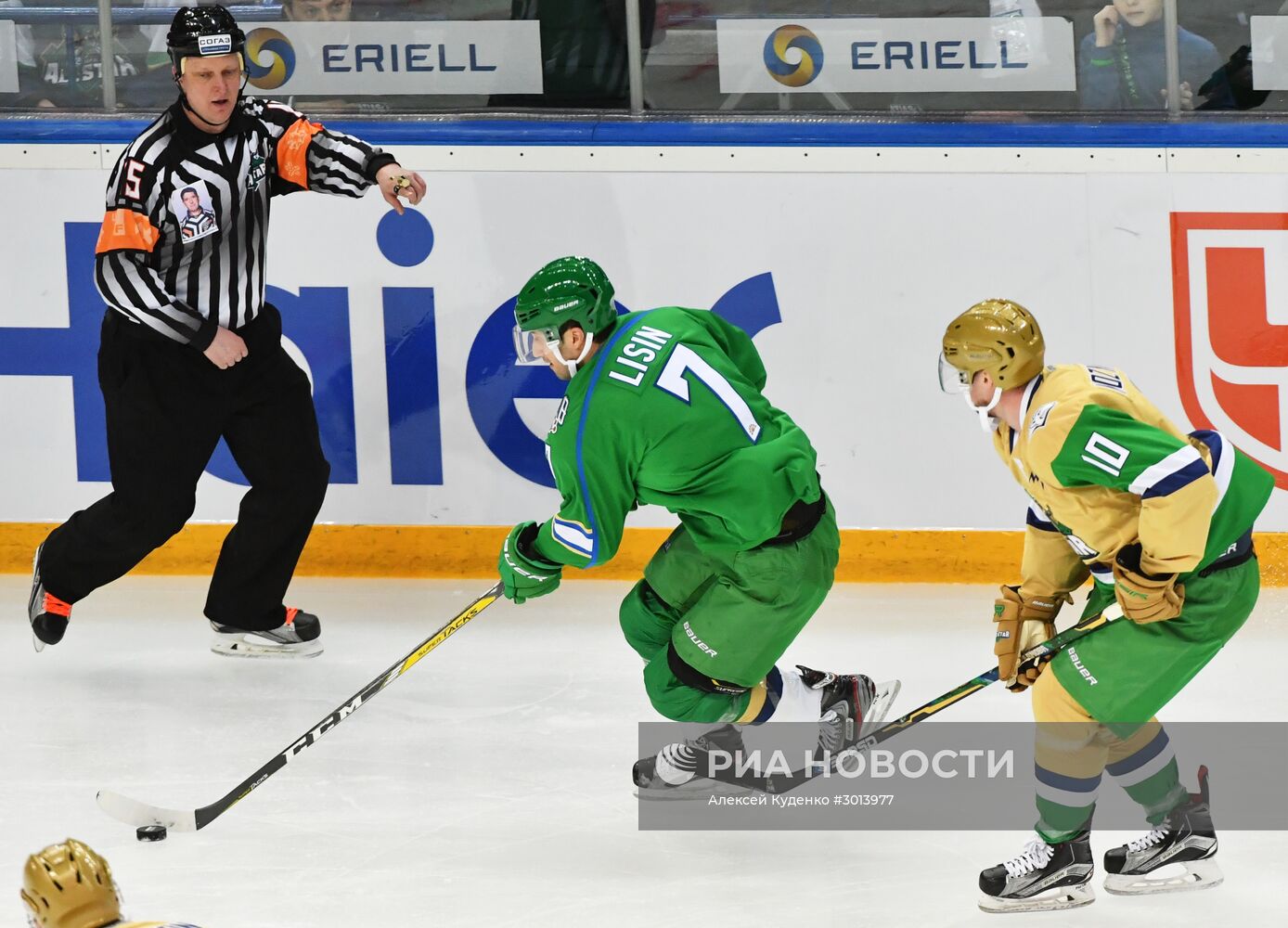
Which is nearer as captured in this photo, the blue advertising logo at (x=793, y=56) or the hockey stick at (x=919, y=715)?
the hockey stick at (x=919, y=715)

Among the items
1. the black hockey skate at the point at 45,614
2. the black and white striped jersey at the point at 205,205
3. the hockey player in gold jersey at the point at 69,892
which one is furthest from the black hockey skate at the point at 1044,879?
the black hockey skate at the point at 45,614

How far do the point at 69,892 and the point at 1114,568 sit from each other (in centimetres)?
165

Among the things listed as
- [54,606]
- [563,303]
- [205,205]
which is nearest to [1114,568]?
[563,303]

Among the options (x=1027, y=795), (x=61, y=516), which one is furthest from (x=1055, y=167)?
(x=61, y=516)

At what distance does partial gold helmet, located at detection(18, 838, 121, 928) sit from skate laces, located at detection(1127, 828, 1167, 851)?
182 centimetres

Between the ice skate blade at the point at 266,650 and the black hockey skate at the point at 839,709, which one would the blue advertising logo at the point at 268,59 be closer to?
the ice skate blade at the point at 266,650

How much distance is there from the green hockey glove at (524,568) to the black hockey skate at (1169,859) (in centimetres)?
106

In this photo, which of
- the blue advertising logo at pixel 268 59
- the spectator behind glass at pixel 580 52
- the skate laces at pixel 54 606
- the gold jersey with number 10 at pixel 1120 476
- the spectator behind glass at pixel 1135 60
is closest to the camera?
the gold jersey with number 10 at pixel 1120 476

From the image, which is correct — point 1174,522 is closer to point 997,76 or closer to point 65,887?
point 65,887

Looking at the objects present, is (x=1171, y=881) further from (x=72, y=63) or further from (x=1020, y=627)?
(x=72, y=63)

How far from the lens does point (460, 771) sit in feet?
11.6

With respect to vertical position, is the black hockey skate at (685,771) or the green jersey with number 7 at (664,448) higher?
the green jersey with number 7 at (664,448)

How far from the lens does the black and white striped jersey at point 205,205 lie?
381cm

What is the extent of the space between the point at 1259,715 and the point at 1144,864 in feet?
2.91
